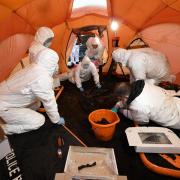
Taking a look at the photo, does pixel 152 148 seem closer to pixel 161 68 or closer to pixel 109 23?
pixel 161 68

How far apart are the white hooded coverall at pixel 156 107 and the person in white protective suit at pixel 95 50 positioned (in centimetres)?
194

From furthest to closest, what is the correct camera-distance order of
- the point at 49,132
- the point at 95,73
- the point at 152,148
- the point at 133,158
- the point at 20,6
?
the point at 95,73, the point at 20,6, the point at 49,132, the point at 133,158, the point at 152,148

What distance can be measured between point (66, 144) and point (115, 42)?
2.32 metres

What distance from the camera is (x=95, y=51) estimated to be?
12.1ft

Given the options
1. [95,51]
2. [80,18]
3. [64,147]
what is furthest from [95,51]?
[64,147]

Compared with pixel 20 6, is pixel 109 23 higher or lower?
lower

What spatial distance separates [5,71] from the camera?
2.72m

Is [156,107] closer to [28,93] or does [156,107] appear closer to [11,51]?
[28,93]

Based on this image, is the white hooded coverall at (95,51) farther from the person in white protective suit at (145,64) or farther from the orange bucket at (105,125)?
the orange bucket at (105,125)

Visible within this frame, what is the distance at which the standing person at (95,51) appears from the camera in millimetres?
3678

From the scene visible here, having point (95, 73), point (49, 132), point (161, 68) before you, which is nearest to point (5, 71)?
point (49, 132)

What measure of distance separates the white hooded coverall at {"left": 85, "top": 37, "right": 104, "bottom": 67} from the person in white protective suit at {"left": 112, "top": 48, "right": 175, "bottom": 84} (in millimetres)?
1033

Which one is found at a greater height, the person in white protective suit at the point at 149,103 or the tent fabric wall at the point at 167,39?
the tent fabric wall at the point at 167,39

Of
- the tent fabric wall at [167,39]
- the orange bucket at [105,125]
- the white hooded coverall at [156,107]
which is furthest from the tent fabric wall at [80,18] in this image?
the orange bucket at [105,125]
